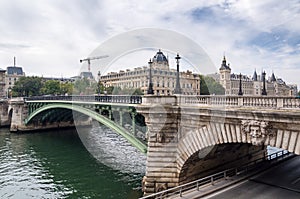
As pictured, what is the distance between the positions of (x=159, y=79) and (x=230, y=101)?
111 ft

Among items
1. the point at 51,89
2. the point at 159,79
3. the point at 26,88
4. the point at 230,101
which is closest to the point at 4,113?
the point at 26,88

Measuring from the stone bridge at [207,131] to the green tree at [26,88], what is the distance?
246 ft

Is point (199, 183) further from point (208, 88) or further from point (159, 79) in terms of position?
point (208, 88)

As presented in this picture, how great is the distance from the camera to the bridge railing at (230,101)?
11.6 metres

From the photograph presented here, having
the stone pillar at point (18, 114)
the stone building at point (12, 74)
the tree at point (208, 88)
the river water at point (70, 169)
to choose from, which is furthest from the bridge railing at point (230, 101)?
the stone building at point (12, 74)

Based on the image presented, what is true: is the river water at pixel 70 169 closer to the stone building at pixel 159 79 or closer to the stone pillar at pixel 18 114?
the stone pillar at pixel 18 114

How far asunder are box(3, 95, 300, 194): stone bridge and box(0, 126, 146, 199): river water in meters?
4.05

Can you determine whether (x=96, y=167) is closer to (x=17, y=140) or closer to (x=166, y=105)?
(x=166, y=105)

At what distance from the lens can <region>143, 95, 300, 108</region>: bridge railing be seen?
11.6m

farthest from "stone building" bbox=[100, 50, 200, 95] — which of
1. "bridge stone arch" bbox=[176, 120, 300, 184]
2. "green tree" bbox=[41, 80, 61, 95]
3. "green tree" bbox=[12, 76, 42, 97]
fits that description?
"green tree" bbox=[12, 76, 42, 97]

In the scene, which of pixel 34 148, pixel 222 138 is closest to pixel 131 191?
pixel 222 138

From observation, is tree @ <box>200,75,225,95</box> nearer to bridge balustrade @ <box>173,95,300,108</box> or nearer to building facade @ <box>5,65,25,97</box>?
bridge balustrade @ <box>173,95,300,108</box>

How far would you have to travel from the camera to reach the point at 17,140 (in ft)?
142

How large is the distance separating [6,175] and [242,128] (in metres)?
21.7
